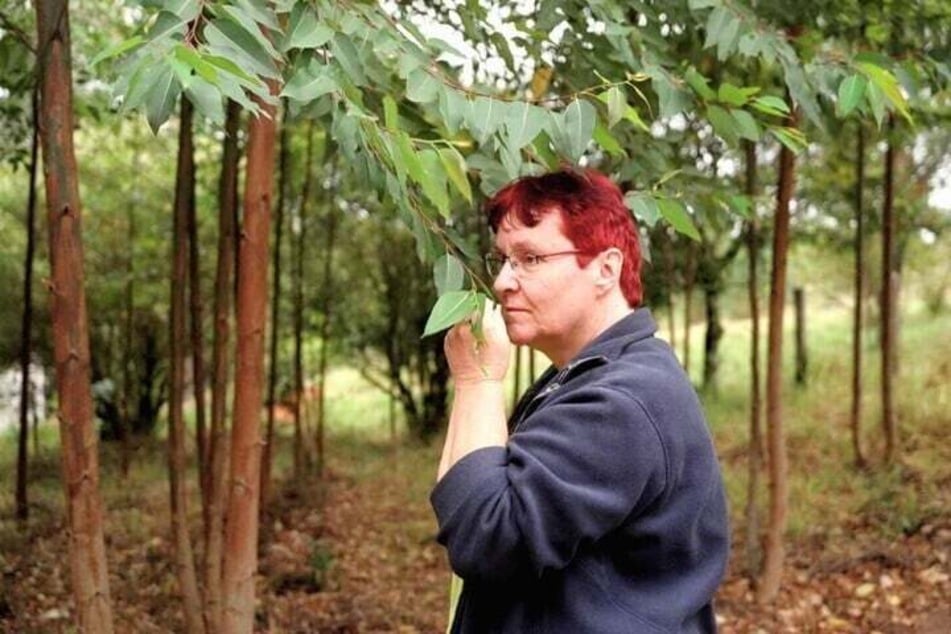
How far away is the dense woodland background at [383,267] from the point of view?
6.33ft

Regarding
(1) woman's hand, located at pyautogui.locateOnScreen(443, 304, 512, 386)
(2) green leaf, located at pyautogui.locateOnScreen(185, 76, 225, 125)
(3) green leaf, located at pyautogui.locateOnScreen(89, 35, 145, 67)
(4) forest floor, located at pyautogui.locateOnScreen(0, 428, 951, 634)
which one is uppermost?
(3) green leaf, located at pyautogui.locateOnScreen(89, 35, 145, 67)

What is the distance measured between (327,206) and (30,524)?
4410 millimetres

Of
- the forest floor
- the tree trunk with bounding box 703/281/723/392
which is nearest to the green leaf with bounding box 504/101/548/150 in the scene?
the forest floor

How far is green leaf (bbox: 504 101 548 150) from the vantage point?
1793 mm

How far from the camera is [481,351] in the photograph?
161 cm

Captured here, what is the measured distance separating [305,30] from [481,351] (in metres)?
0.63

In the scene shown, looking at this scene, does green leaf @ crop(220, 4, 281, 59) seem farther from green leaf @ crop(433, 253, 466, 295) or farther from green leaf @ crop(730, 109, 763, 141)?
green leaf @ crop(730, 109, 763, 141)

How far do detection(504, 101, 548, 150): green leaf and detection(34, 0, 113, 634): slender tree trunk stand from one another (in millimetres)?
1451

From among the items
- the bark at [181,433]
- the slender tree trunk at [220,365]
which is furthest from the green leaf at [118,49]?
the bark at [181,433]

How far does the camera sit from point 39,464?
10000 millimetres

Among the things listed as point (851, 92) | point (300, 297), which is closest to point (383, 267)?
point (300, 297)

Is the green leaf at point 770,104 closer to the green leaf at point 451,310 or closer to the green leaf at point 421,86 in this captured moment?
the green leaf at point 421,86

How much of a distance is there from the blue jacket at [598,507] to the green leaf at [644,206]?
0.57 m

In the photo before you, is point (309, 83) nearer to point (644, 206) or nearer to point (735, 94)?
point (644, 206)
